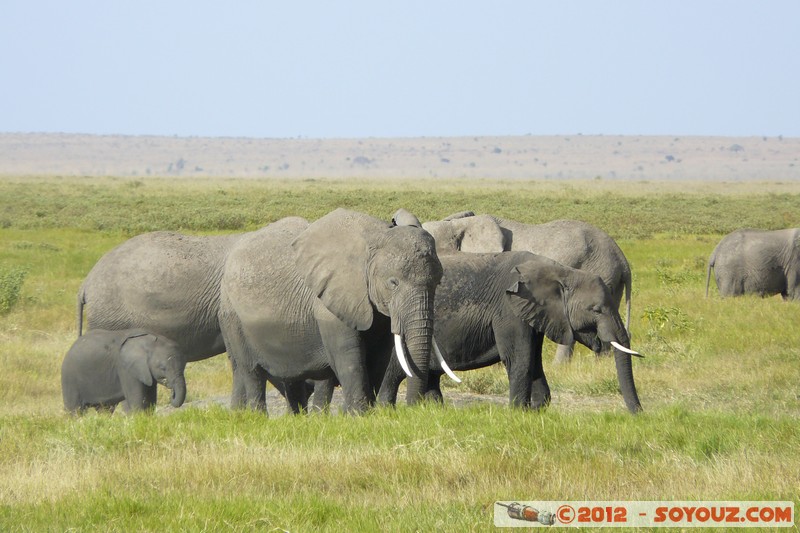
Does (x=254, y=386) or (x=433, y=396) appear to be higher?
(x=254, y=386)

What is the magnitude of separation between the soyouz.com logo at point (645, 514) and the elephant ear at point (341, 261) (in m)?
2.88

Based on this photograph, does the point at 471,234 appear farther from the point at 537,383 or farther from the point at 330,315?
the point at 330,315

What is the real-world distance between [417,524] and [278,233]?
4.63 meters

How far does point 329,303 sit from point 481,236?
19.6ft

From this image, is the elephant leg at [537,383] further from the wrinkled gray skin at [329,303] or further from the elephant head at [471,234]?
the elephant head at [471,234]

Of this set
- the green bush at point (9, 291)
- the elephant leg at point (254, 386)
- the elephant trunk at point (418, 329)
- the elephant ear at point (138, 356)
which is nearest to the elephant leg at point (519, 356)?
the elephant trunk at point (418, 329)

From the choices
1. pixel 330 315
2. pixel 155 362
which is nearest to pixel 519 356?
pixel 330 315

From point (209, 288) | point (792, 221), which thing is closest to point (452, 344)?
point (209, 288)

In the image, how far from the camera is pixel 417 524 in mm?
5902

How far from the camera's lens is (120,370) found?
1102 cm

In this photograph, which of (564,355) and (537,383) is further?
(564,355)

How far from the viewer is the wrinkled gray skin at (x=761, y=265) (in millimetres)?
20812

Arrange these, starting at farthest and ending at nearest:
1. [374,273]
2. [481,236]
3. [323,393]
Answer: [481,236] → [323,393] → [374,273]

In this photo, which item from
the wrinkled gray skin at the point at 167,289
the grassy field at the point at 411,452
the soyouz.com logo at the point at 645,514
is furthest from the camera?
the wrinkled gray skin at the point at 167,289
